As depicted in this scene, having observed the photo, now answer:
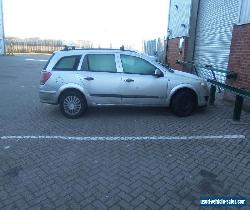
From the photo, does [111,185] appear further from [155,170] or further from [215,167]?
[215,167]

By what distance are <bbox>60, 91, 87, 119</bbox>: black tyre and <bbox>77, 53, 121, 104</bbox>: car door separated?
27cm

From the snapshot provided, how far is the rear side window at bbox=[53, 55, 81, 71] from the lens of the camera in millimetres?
7016

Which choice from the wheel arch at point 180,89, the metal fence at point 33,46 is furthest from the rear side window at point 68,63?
the metal fence at point 33,46

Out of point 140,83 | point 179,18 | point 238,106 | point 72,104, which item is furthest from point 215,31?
point 72,104

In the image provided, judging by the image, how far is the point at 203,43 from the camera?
1245 cm

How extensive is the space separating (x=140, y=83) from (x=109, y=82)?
76 cm

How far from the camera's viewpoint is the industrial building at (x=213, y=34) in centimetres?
817

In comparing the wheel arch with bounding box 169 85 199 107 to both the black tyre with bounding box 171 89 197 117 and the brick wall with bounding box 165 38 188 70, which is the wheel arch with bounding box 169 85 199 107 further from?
the brick wall with bounding box 165 38 188 70

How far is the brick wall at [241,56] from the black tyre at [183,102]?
186 cm

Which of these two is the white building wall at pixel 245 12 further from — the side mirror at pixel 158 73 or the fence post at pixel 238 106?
the side mirror at pixel 158 73

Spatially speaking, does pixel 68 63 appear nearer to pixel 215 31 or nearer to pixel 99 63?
pixel 99 63

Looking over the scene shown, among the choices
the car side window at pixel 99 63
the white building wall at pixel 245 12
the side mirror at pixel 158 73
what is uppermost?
the white building wall at pixel 245 12

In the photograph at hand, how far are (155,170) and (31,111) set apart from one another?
472 centimetres

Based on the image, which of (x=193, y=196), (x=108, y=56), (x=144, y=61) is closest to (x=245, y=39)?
(x=144, y=61)
